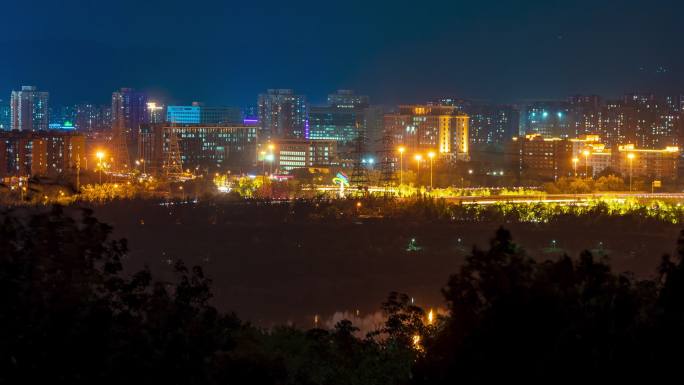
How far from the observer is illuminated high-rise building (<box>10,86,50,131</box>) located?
26.7 m

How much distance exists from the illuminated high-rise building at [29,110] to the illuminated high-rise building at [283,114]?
607 cm

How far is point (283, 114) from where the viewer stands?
27.9m

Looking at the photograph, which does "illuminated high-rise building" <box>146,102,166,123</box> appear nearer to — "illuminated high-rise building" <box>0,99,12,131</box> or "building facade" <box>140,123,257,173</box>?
"building facade" <box>140,123,257,173</box>

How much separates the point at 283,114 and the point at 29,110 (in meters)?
7.10

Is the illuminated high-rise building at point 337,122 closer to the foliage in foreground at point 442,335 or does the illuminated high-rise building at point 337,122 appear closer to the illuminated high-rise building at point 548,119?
the illuminated high-rise building at point 548,119

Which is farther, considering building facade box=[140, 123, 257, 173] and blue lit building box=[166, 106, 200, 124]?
blue lit building box=[166, 106, 200, 124]

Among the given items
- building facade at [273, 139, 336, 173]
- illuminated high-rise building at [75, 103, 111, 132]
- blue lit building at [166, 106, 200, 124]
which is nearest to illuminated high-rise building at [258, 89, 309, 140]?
blue lit building at [166, 106, 200, 124]

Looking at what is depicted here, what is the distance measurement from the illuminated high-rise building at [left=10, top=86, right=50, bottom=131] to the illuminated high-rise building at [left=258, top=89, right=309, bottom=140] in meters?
6.07

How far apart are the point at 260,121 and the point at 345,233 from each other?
17.8 m

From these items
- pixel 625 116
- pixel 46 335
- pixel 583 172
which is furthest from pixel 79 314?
pixel 625 116

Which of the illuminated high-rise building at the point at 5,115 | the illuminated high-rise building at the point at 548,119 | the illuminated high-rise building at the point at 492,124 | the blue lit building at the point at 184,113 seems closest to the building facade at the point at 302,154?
the illuminated high-rise building at the point at 492,124

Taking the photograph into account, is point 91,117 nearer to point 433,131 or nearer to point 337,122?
point 337,122

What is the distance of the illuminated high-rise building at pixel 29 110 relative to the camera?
26719 mm

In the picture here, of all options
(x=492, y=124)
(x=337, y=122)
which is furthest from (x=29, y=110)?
(x=492, y=124)
